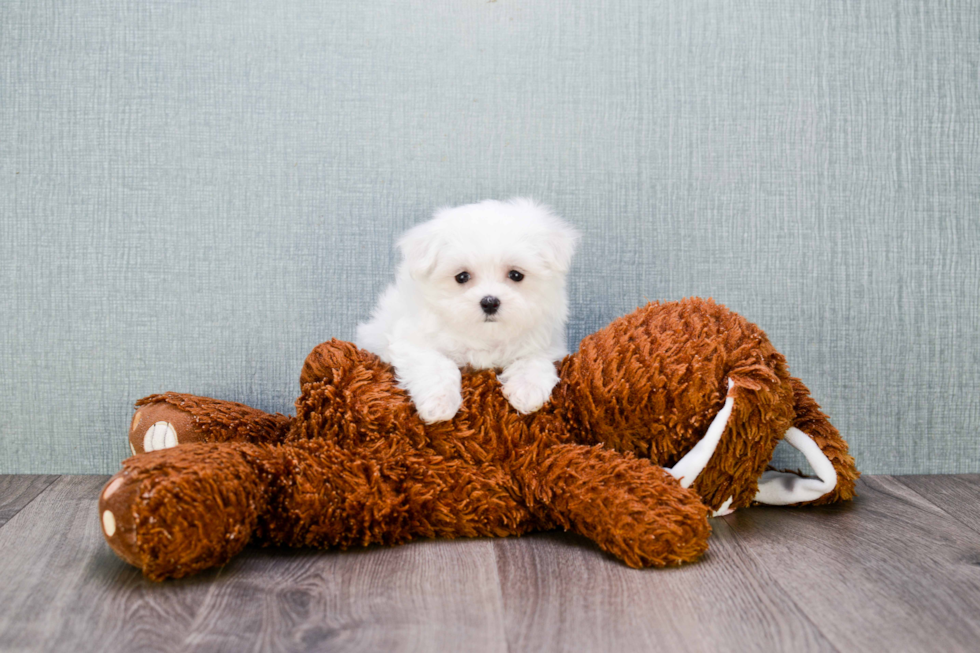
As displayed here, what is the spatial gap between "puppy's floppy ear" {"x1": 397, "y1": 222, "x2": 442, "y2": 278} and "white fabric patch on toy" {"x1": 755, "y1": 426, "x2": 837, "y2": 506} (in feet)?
2.88

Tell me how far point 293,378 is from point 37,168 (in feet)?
2.71

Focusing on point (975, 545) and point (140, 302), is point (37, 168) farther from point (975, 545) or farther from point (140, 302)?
point (975, 545)

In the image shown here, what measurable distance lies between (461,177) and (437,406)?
73 cm

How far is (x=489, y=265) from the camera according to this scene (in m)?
1.52

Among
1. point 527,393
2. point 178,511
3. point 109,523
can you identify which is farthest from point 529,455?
point 109,523

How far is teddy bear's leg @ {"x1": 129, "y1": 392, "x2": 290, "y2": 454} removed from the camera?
65.9 inches

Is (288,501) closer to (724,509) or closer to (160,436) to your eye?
(160,436)

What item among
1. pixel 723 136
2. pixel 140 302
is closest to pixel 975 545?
pixel 723 136

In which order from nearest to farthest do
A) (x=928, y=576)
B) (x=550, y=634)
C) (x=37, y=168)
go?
1. (x=550, y=634)
2. (x=928, y=576)
3. (x=37, y=168)

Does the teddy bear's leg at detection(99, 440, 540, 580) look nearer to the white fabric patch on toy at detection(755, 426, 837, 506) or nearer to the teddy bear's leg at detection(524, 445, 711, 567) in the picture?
the teddy bear's leg at detection(524, 445, 711, 567)

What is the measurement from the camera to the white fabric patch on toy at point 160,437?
1671 millimetres

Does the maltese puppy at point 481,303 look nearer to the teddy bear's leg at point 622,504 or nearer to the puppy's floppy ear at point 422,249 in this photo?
the puppy's floppy ear at point 422,249

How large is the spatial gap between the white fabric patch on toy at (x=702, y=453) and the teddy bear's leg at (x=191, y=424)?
914mm

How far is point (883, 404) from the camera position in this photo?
2002 millimetres
